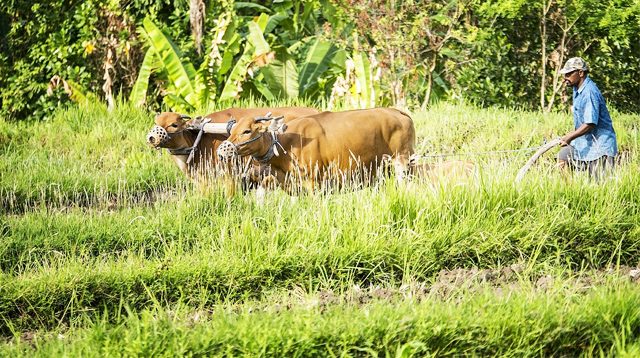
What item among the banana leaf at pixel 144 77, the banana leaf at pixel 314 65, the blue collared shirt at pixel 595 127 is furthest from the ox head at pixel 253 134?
the banana leaf at pixel 314 65

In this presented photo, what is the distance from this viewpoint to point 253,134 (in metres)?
10.1

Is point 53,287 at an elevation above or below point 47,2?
below

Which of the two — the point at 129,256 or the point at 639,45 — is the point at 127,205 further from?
the point at 639,45

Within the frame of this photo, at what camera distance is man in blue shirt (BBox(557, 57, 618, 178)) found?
32.9ft

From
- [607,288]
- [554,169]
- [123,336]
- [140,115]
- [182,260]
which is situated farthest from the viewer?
→ [140,115]

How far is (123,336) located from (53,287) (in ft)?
5.61

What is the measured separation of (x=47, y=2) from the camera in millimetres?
17906

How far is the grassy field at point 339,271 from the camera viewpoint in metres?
6.48

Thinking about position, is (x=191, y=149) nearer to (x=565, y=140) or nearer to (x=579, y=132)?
(x=565, y=140)

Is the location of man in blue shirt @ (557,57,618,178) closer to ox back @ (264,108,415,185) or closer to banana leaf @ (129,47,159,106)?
ox back @ (264,108,415,185)

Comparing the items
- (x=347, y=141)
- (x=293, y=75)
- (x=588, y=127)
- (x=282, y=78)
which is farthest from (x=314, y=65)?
(x=588, y=127)

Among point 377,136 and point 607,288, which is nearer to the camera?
point 607,288

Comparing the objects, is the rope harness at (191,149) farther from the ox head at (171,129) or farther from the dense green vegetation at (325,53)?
the dense green vegetation at (325,53)

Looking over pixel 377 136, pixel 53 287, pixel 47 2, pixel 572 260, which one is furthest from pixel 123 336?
pixel 47 2
